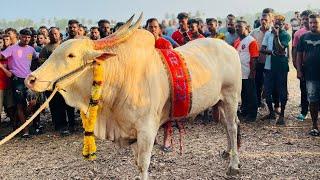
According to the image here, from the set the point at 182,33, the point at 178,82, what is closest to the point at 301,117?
the point at 182,33

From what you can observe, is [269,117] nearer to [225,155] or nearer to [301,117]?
[301,117]

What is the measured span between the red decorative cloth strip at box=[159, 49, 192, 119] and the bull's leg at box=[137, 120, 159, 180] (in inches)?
16.4

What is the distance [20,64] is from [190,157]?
3404 mm

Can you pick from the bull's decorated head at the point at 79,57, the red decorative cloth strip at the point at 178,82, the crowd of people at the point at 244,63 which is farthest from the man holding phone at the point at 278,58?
the bull's decorated head at the point at 79,57

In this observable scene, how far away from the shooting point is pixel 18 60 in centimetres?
721

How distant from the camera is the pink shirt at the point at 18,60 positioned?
7199 millimetres

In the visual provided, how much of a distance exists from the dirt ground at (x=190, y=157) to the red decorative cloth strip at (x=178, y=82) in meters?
1.01

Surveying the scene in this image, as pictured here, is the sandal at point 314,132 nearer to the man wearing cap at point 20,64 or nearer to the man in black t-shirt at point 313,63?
the man in black t-shirt at point 313,63

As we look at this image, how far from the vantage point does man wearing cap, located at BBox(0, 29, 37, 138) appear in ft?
23.6

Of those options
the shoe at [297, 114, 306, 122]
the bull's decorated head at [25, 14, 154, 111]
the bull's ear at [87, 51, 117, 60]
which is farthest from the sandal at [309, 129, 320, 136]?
the bull's ear at [87, 51, 117, 60]

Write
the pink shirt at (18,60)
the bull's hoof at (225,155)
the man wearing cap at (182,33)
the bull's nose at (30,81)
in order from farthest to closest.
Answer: the man wearing cap at (182,33), the pink shirt at (18,60), the bull's hoof at (225,155), the bull's nose at (30,81)

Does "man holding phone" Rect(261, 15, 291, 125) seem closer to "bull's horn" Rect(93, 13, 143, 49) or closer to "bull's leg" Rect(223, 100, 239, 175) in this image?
"bull's leg" Rect(223, 100, 239, 175)

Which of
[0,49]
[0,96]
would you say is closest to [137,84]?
[0,96]

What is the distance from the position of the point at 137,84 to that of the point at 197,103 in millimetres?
879
